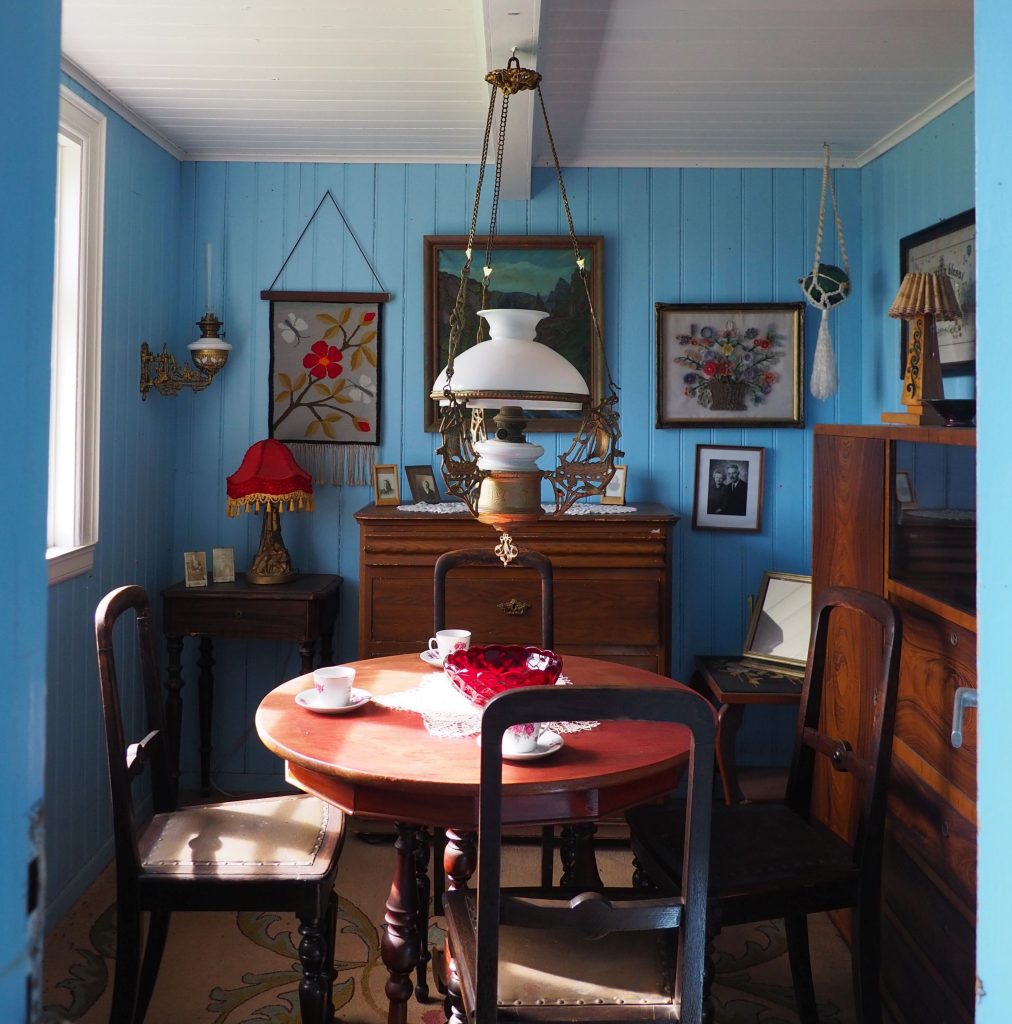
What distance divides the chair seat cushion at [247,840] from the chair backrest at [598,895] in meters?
0.65

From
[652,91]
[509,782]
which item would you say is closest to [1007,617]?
[509,782]

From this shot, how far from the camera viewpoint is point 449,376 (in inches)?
78.2

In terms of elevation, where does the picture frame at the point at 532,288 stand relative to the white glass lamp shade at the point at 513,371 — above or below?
above

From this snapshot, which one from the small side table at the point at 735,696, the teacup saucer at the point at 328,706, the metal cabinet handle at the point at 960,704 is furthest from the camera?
the small side table at the point at 735,696

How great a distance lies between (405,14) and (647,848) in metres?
2.21

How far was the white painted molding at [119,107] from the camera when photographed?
2.98m

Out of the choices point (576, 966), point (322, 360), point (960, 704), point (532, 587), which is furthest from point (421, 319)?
point (960, 704)

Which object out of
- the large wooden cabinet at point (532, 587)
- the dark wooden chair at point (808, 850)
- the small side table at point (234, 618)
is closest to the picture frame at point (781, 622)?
the large wooden cabinet at point (532, 587)

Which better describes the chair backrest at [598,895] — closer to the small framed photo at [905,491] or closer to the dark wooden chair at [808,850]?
the dark wooden chair at [808,850]

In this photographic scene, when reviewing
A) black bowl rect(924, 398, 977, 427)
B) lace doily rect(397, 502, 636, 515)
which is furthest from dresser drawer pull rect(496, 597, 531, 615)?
black bowl rect(924, 398, 977, 427)

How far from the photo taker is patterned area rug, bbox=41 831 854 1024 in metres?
2.48

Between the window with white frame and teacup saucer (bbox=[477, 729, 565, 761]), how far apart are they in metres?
1.76

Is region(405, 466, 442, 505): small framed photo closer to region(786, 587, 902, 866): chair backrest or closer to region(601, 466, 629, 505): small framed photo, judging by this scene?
region(601, 466, 629, 505): small framed photo

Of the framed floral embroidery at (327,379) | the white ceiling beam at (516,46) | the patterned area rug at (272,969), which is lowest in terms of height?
the patterned area rug at (272,969)
